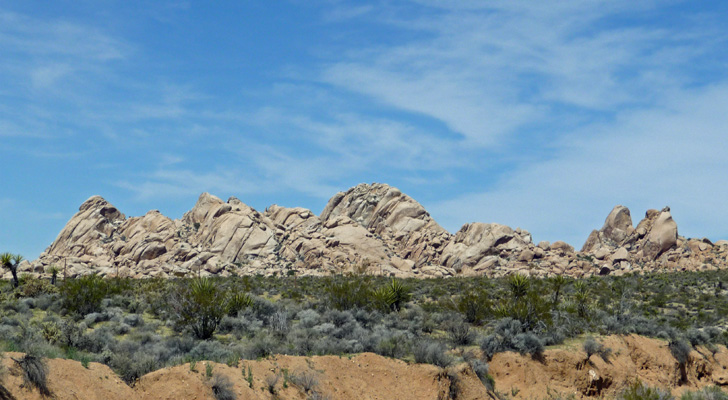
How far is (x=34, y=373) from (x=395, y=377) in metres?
11.1

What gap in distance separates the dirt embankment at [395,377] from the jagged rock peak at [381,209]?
76.2 metres

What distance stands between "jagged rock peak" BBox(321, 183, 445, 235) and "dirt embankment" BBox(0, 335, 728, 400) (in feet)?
250

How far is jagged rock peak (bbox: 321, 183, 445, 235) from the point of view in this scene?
10812 cm

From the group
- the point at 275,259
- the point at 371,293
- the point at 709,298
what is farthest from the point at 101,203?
the point at 709,298

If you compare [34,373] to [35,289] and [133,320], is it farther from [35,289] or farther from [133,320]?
[35,289]

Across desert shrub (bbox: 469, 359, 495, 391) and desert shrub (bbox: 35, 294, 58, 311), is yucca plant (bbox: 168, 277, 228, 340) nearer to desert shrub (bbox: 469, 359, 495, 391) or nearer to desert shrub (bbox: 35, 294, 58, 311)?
desert shrub (bbox: 35, 294, 58, 311)

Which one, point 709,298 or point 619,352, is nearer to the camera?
point 619,352

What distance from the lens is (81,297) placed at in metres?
30.1

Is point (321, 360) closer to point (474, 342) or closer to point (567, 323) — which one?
point (474, 342)

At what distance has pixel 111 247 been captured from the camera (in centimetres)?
9856

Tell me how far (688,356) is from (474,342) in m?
11.2

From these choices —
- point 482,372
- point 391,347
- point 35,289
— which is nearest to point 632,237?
point 482,372

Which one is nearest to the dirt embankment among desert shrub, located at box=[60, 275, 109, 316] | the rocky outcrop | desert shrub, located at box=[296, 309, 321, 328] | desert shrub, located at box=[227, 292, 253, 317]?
desert shrub, located at box=[296, 309, 321, 328]

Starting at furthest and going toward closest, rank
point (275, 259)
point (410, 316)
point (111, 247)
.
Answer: point (111, 247), point (275, 259), point (410, 316)
